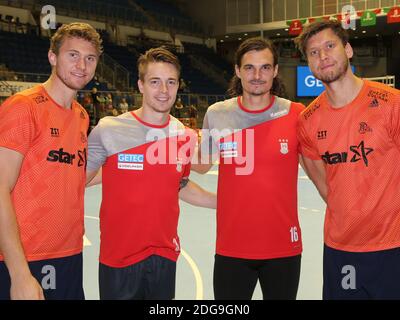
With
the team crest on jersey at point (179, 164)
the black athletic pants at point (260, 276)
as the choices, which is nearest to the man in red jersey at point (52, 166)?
the team crest on jersey at point (179, 164)

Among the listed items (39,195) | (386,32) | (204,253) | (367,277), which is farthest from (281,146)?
(386,32)

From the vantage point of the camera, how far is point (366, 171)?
8.96ft

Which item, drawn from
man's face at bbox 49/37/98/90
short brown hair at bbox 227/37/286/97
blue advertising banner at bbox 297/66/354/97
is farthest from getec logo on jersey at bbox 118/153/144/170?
blue advertising banner at bbox 297/66/354/97

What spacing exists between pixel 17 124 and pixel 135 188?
78cm

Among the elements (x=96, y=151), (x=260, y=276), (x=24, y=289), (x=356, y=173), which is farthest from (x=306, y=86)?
(x=24, y=289)

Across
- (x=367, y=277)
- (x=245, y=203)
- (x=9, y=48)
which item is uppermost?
(x=9, y=48)

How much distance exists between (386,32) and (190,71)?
44.1 ft

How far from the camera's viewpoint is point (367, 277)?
275 cm

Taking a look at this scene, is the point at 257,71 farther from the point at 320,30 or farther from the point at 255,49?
the point at 320,30

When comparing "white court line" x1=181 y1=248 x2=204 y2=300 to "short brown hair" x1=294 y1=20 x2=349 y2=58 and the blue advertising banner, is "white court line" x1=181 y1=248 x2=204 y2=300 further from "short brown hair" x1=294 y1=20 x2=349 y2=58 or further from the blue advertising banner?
the blue advertising banner

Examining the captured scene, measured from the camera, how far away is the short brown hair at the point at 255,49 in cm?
317

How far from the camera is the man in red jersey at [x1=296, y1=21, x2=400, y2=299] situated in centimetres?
274

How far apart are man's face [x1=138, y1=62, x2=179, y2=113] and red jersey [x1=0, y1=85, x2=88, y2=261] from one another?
49 centimetres

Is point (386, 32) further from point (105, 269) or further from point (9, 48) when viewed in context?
point (105, 269)
